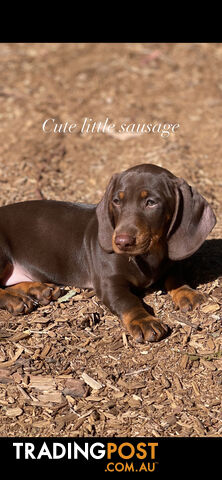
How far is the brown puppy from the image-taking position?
16.4ft

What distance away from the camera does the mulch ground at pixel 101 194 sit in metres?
4.52

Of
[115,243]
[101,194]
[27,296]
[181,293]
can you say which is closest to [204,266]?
[181,293]

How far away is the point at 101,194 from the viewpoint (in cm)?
784

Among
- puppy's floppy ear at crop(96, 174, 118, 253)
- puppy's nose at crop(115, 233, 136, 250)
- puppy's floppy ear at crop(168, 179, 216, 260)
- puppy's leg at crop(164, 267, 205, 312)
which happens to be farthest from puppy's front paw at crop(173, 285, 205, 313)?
puppy's nose at crop(115, 233, 136, 250)

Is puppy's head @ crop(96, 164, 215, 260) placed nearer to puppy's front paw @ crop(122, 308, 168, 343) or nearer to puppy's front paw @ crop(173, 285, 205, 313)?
puppy's front paw @ crop(173, 285, 205, 313)

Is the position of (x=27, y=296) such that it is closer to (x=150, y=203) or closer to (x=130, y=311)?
(x=130, y=311)

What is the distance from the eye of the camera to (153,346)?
16.1 ft

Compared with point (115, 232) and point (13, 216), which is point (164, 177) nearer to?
point (115, 232)

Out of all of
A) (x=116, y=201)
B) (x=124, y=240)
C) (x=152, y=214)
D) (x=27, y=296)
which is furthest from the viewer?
(x=27, y=296)

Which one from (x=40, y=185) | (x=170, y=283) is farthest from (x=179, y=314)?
(x=40, y=185)

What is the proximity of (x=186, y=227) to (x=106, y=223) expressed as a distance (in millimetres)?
617

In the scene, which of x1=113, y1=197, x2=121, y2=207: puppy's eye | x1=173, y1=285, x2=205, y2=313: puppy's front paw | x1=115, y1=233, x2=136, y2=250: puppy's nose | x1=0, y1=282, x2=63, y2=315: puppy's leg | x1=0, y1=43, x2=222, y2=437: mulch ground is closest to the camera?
x1=0, y1=43, x2=222, y2=437: mulch ground

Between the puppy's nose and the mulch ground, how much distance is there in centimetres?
71

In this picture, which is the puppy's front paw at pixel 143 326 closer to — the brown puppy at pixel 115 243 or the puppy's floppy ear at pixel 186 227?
the brown puppy at pixel 115 243
